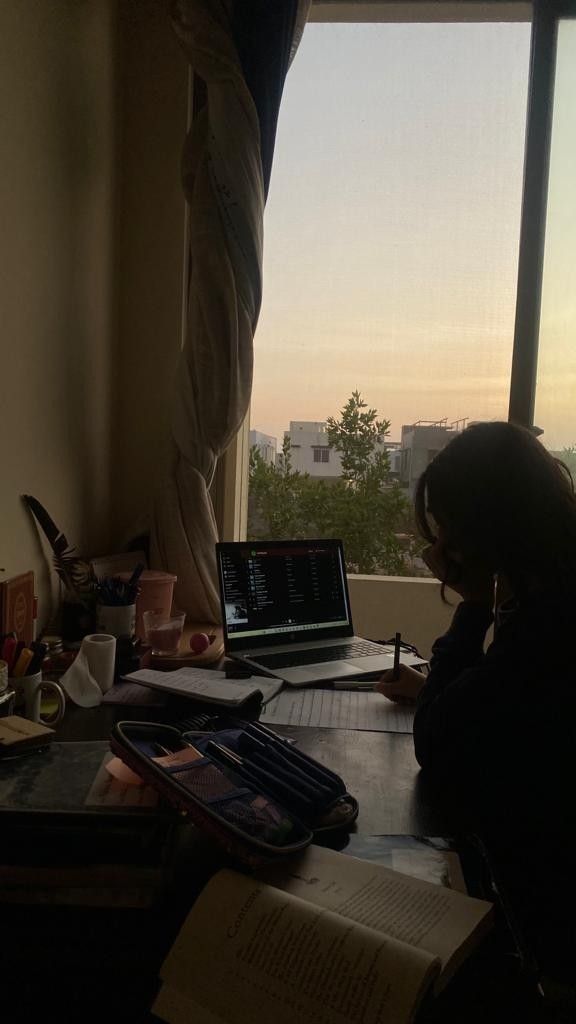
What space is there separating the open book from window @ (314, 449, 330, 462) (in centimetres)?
189

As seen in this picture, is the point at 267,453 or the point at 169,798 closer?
the point at 169,798

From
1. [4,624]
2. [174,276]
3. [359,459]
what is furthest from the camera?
[359,459]

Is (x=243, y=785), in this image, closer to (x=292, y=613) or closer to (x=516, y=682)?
(x=516, y=682)

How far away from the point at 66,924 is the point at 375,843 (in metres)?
0.36

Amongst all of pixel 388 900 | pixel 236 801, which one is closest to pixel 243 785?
pixel 236 801

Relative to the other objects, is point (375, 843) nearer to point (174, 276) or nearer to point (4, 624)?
point (4, 624)

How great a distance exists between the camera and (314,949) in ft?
2.18

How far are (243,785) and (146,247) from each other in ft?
5.79

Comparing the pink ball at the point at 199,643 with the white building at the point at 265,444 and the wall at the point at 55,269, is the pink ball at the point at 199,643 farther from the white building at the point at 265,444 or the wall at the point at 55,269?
the white building at the point at 265,444

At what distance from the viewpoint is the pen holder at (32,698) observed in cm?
125

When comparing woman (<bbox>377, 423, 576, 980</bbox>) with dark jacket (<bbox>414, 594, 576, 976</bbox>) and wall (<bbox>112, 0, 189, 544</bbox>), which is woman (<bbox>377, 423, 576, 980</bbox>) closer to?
dark jacket (<bbox>414, 594, 576, 976</bbox>)

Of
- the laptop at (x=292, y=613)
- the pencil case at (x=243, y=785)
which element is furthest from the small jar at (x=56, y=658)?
the pencil case at (x=243, y=785)

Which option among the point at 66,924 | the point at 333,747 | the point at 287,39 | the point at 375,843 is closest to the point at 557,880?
the point at 375,843

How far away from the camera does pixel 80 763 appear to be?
39.2 inches
